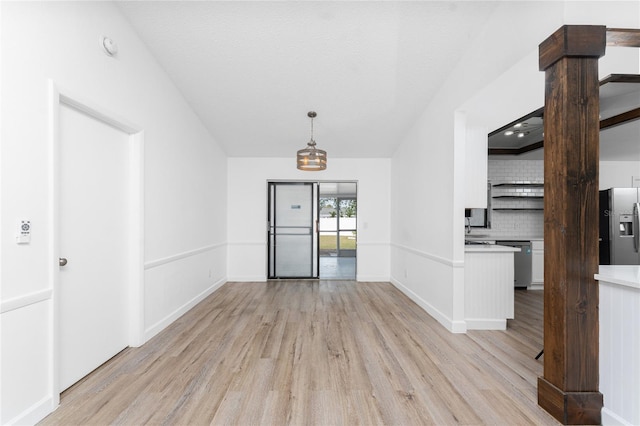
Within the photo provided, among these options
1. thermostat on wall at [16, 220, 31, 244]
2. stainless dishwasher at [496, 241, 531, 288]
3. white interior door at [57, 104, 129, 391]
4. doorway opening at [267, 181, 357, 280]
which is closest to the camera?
thermostat on wall at [16, 220, 31, 244]

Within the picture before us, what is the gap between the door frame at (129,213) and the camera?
1.98m

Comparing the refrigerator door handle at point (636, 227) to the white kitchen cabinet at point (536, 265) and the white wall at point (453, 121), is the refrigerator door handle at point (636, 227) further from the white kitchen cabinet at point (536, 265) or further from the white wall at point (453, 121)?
the white wall at point (453, 121)

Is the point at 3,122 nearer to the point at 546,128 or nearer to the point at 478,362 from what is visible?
the point at 546,128

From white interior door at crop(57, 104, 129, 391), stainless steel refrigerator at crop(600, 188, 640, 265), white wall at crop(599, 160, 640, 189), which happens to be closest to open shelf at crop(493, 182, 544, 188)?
stainless steel refrigerator at crop(600, 188, 640, 265)

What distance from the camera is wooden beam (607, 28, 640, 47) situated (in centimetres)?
185

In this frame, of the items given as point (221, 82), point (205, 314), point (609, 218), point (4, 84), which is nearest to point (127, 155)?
point (4, 84)

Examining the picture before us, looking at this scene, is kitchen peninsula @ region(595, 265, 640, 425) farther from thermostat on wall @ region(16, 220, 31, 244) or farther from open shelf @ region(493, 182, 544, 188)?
open shelf @ region(493, 182, 544, 188)

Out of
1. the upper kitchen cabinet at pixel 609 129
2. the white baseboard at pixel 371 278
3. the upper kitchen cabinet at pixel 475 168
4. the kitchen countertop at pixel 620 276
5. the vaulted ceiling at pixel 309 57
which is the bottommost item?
the white baseboard at pixel 371 278

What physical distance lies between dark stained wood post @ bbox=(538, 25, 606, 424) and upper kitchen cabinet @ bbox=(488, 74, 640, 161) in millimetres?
1793

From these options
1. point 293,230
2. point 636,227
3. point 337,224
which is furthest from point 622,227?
point 337,224

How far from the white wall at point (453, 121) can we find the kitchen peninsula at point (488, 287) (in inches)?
6.7

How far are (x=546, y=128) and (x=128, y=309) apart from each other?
3909 mm

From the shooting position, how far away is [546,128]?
202 centimetres

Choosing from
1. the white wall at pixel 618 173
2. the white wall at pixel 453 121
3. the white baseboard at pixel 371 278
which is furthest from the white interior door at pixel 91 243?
the white wall at pixel 618 173
